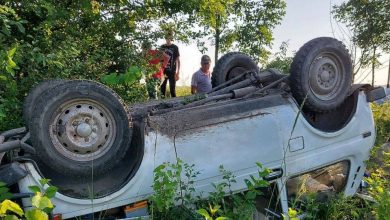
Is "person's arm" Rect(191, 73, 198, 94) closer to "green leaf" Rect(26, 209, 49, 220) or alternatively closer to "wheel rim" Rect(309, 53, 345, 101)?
"wheel rim" Rect(309, 53, 345, 101)

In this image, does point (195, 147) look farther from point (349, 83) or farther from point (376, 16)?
point (376, 16)

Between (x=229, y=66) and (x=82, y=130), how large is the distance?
2.58 m

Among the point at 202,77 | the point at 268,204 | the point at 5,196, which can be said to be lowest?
the point at 268,204

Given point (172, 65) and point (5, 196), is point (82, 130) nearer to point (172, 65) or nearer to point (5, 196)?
point (5, 196)

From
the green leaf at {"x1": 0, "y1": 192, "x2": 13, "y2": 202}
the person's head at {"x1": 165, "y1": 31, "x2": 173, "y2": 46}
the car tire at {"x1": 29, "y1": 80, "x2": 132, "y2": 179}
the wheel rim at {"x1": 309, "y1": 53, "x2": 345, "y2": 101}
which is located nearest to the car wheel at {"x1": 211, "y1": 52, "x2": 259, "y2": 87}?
the wheel rim at {"x1": 309, "y1": 53, "x2": 345, "y2": 101}

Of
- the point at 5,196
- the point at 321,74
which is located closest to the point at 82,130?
the point at 5,196

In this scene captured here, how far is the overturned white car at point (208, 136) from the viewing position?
2680mm

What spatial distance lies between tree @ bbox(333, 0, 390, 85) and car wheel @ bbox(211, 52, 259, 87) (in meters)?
12.5

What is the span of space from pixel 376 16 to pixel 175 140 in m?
15.8

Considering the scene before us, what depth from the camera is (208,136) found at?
3160mm

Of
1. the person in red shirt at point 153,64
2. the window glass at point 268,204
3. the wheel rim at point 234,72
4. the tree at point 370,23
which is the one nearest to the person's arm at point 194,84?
the person in red shirt at point 153,64

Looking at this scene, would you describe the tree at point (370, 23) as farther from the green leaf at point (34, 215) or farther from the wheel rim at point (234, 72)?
the green leaf at point (34, 215)

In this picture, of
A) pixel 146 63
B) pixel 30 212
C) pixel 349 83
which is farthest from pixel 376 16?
pixel 30 212

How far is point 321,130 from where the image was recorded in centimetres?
379
